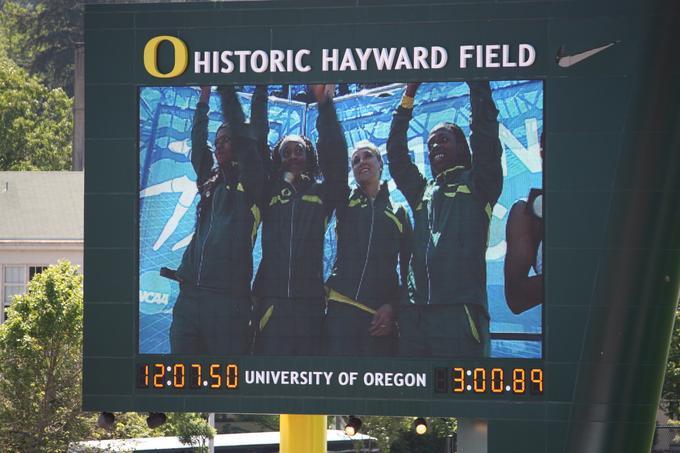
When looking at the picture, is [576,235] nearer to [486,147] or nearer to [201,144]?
[486,147]

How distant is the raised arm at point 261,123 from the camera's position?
17344 mm

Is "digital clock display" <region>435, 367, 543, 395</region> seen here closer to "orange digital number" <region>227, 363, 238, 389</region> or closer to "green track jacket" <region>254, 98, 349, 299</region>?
"green track jacket" <region>254, 98, 349, 299</region>

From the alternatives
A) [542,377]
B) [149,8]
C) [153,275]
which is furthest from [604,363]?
[149,8]

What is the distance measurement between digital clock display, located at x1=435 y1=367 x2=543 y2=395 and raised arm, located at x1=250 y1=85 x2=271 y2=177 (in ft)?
9.28

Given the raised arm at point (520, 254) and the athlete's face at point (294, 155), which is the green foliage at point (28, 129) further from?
the raised arm at point (520, 254)

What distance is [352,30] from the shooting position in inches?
685

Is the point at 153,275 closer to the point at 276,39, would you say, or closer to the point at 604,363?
the point at 276,39

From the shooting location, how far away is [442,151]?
17094 mm

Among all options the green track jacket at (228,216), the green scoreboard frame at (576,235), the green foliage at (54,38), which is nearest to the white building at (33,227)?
the green track jacket at (228,216)

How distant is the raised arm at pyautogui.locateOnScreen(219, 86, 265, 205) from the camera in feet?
56.9

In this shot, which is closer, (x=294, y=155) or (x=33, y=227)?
(x=294, y=155)

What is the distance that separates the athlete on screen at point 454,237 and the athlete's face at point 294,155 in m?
1.13

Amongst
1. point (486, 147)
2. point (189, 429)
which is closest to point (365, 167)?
point (486, 147)

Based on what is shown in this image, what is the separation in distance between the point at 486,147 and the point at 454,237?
3.22ft
